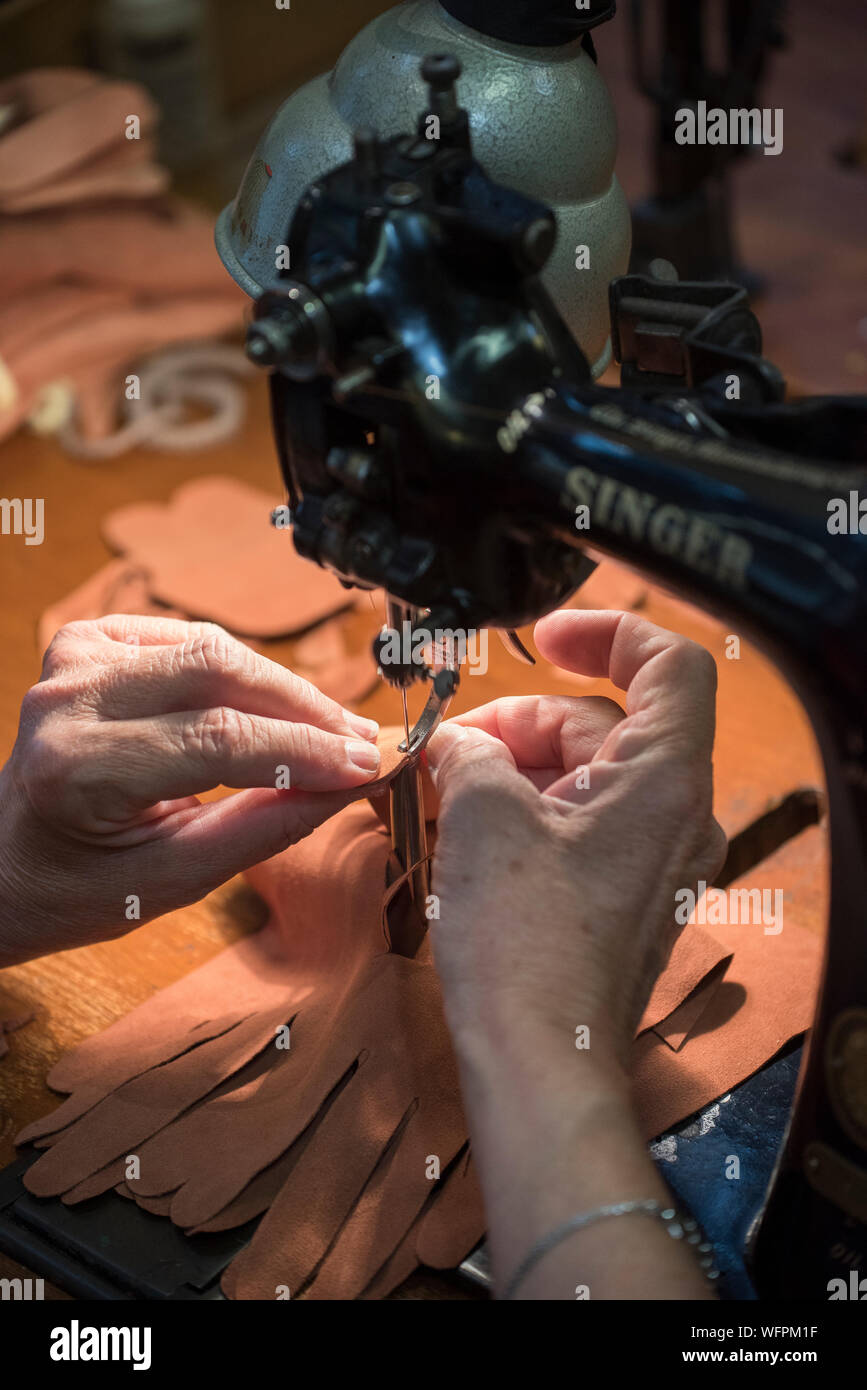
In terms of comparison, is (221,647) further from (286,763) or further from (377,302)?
(377,302)

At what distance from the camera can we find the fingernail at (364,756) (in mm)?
890

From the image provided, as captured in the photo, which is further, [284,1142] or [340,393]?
[284,1142]

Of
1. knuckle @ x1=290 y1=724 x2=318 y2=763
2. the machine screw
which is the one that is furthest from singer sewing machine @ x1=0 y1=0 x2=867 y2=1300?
knuckle @ x1=290 y1=724 x2=318 y2=763

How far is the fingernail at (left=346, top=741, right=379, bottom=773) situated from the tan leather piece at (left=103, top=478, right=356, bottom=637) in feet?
1.58

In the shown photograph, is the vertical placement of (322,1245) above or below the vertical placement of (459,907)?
below

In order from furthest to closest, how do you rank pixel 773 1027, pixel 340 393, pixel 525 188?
1. pixel 773 1027
2. pixel 525 188
3. pixel 340 393

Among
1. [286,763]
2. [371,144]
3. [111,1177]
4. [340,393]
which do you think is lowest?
[111,1177]

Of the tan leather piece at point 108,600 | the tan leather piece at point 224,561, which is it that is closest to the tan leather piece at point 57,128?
the tan leather piece at point 224,561

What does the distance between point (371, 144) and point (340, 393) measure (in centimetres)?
12

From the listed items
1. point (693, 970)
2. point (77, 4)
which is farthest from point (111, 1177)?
point (77, 4)

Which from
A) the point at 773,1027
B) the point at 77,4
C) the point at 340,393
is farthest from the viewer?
the point at 77,4

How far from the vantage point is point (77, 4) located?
2309 millimetres

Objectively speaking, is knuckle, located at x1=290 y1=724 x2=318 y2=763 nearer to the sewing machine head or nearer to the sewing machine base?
the sewing machine head

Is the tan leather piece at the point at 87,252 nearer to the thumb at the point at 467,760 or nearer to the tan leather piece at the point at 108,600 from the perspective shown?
the tan leather piece at the point at 108,600
